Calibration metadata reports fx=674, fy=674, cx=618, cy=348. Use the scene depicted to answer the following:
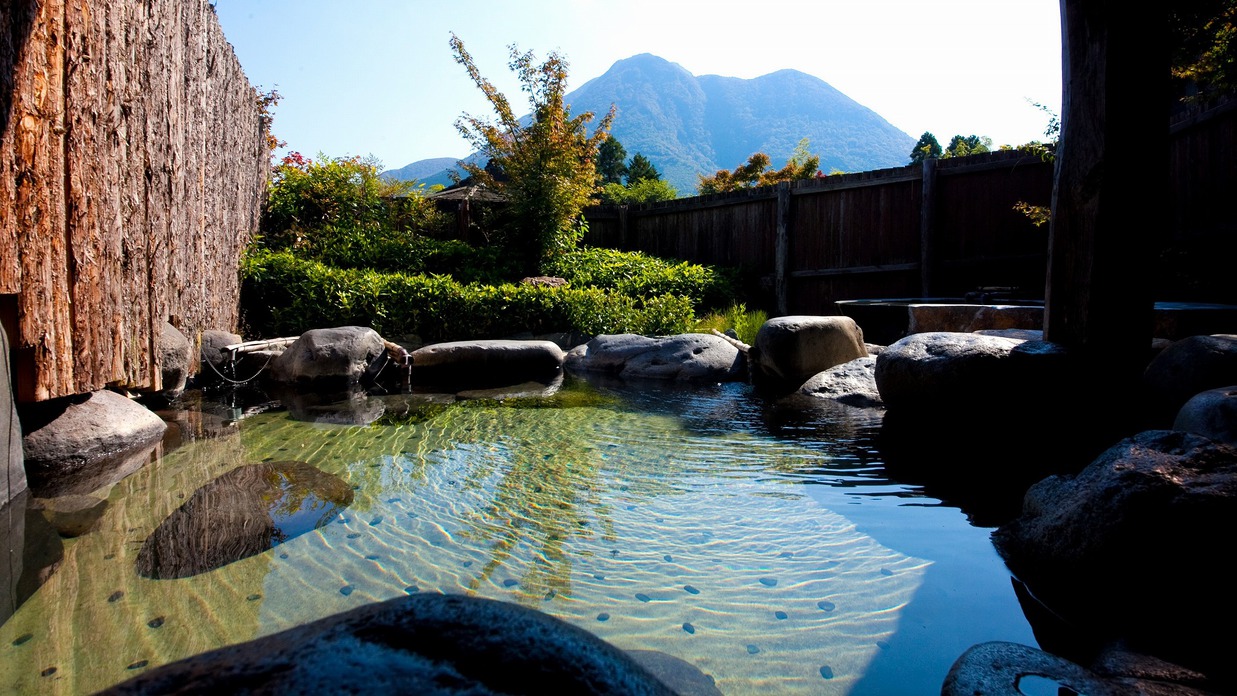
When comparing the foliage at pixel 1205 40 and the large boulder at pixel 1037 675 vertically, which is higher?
the foliage at pixel 1205 40

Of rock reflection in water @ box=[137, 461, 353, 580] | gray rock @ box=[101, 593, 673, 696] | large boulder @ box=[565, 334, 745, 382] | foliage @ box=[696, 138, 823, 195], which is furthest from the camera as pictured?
foliage @ box=[696, 138, 823, 195]

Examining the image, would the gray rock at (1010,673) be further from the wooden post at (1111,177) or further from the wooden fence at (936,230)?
the wooden fence at (936,230)

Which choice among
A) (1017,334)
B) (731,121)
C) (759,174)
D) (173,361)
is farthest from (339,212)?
(731,121)

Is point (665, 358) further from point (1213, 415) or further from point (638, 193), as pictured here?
point (638, 193)

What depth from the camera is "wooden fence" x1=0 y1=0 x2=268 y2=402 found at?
308cm

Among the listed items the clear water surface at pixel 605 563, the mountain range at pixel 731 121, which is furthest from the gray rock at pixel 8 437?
the mountain range at pixel 731 121

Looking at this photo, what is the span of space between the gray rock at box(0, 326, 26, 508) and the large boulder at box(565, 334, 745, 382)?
5559 mm

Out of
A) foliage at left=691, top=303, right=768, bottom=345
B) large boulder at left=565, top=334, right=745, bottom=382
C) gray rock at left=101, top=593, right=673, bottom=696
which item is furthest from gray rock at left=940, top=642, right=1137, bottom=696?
foliage at left=691, top=303, right=768, bottom=345

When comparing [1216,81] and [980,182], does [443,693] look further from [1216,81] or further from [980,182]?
[980,182]

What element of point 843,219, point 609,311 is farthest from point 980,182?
point 609,311

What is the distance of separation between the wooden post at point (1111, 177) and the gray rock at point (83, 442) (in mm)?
5908

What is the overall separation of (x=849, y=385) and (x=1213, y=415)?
339 centimetres

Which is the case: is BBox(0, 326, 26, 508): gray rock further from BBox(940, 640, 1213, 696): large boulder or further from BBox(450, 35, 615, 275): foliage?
BBox(450, 35, 615, 275): foliage

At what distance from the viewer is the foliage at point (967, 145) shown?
84.0 feet
